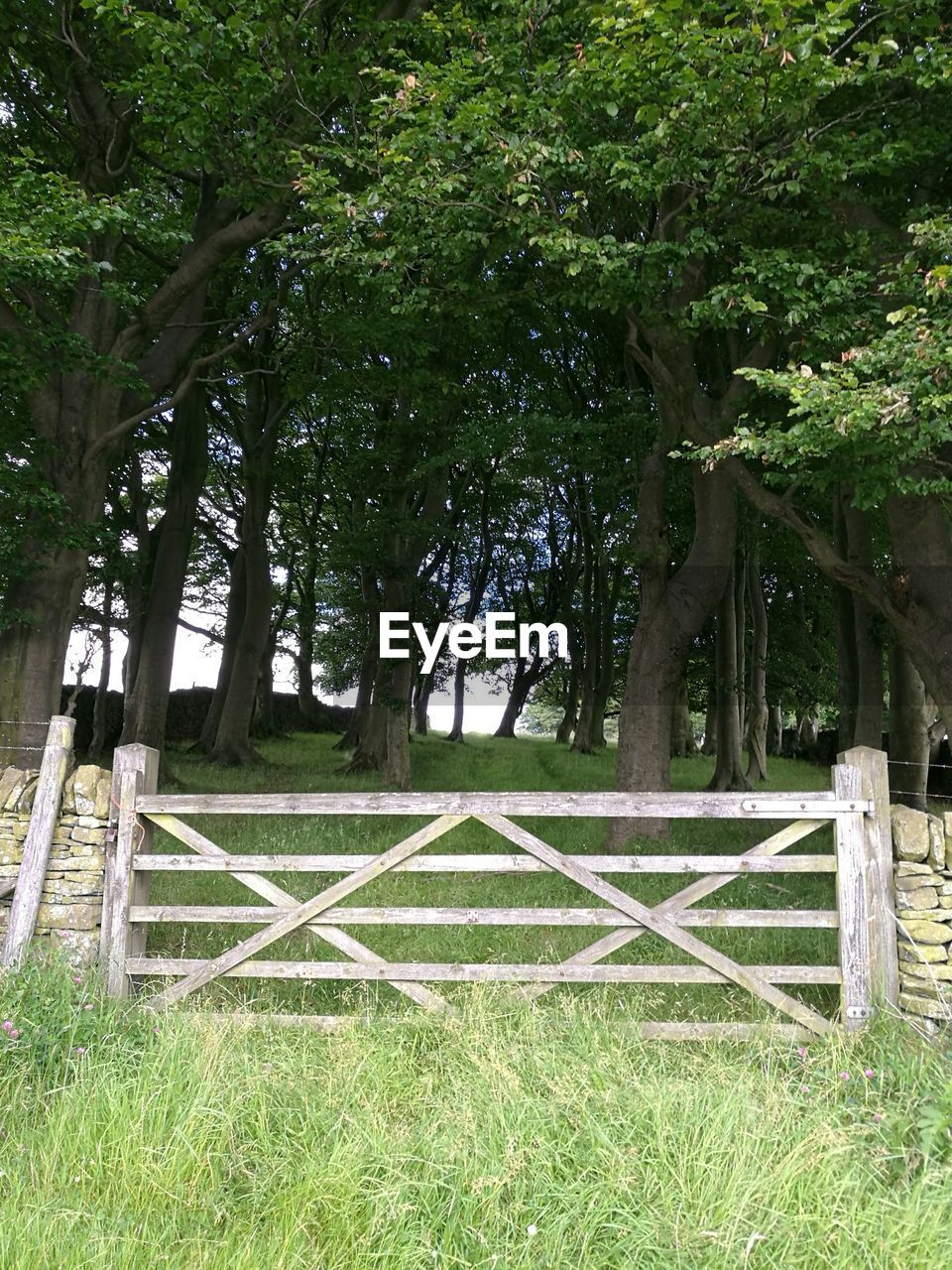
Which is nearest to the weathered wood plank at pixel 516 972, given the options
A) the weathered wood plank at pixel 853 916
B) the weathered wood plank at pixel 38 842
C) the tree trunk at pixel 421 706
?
the weathered wood plank at pixel 853 916

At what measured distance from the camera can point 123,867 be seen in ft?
18.0

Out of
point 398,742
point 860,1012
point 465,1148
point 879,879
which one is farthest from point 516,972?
point 398,742

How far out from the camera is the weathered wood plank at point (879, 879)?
4.90 meters

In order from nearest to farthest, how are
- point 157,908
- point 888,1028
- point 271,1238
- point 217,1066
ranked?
point 271,1238 < point 217,1066 < point 888,1028 < point 157,908

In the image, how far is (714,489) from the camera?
12.2 metres

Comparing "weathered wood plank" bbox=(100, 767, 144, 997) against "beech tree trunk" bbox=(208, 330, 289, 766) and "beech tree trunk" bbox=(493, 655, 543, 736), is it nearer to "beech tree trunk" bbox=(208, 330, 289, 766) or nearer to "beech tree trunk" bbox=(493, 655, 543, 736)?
"beech tree trunk" bbox=(208, 330, 289, 766)

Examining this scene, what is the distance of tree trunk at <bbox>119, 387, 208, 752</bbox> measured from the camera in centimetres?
1593

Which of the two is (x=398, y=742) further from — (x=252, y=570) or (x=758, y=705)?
(x=758, y=705)

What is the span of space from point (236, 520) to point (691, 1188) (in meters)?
23.8

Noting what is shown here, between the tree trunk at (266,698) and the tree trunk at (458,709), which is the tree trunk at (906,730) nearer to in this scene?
the tree trunk at (458,709)

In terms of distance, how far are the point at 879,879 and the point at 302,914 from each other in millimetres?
3455

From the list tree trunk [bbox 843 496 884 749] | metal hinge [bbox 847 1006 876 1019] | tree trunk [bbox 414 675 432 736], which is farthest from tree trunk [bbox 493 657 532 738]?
metal hinge [bbox 847 1006 876 1019]

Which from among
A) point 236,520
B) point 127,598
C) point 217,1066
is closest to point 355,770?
point 127,598

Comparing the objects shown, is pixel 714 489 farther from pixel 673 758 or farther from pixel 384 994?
pixel 673 758
